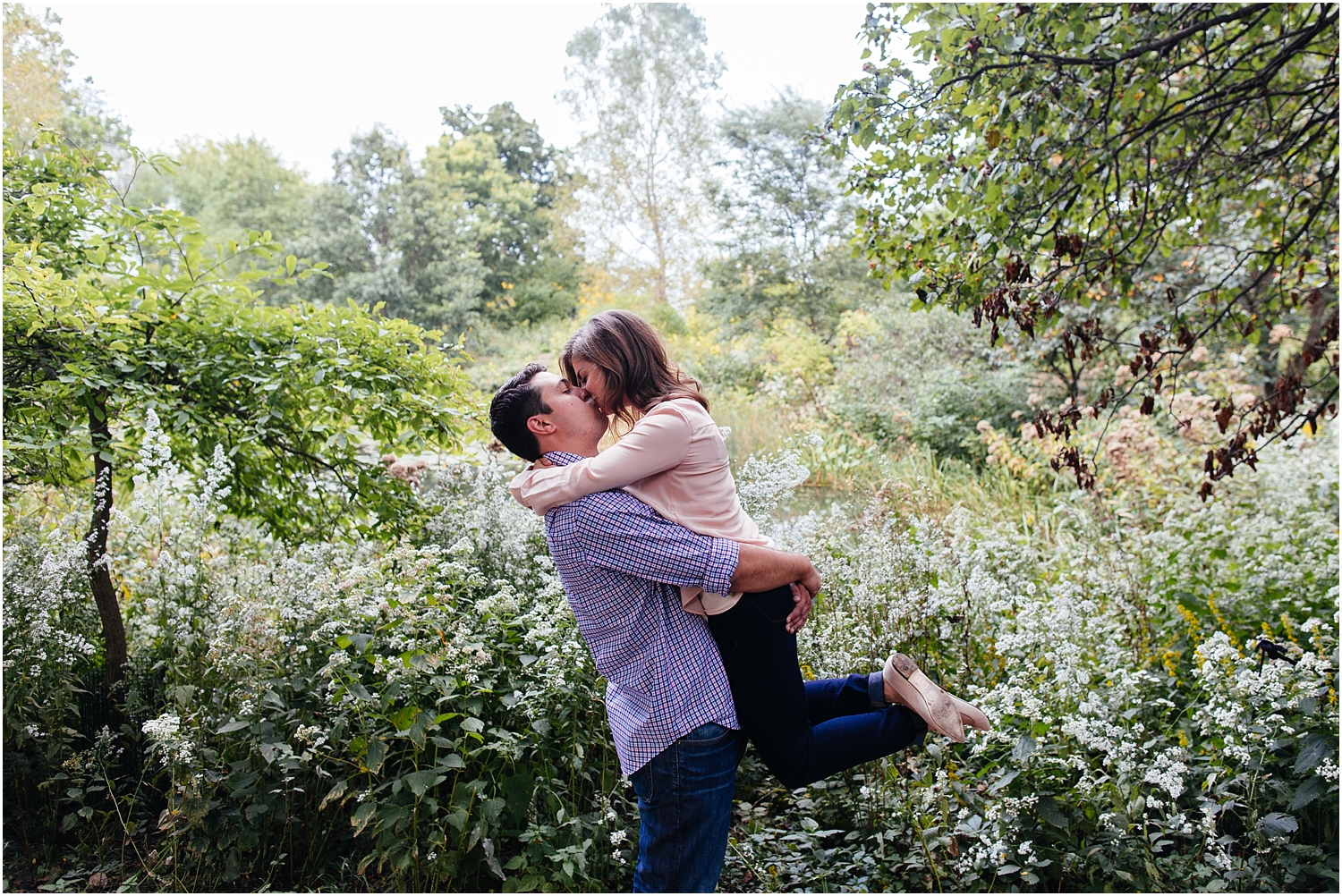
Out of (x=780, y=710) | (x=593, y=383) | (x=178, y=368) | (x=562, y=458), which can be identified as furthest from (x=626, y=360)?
(x=178, y=368)

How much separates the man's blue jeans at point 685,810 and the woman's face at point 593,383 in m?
0.73

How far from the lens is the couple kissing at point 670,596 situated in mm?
1628

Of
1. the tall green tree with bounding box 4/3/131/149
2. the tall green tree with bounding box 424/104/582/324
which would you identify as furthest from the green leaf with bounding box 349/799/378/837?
the tall green tree with bounding box 424/104/582/324

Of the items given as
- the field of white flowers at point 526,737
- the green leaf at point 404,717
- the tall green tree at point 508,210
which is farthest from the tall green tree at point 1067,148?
the tall green tree at point 508,210

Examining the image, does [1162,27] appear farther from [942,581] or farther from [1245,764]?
[1245,764]

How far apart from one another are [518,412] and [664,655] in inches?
24.9

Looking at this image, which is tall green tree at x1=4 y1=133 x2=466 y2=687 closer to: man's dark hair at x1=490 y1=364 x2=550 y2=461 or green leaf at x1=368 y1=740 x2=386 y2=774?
green leaf at x1=368 y1=740 x2=386 y2=774

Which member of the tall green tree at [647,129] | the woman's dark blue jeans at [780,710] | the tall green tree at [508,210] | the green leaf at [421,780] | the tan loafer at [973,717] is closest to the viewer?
the woman's dark blue jeans at [780,710]

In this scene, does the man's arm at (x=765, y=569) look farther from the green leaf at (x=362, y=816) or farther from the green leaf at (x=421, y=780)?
the green leaf at (x=362, y=816)

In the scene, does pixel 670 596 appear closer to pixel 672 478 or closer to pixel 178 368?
pixel 672 478

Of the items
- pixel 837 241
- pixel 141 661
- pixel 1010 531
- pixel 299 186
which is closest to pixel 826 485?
pixel 1010 531

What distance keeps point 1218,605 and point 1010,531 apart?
98 centimetres

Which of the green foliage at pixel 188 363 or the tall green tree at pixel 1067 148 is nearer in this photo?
the tall green tree at pixel 1067 148

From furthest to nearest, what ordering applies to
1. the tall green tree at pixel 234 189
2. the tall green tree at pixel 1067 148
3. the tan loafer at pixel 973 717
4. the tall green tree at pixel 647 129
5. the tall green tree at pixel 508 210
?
the tall green tree at pixel 234 189 → the tall green tree at pixel 508 210 → the tall green tree at pixel 647 129 → the tall green tree at pixel 1067 148 → the tan loafer at pixel 973 717
